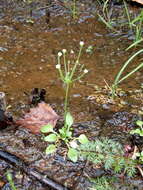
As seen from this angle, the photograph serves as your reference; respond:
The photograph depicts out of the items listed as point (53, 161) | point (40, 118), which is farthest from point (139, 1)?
point (53, 161)

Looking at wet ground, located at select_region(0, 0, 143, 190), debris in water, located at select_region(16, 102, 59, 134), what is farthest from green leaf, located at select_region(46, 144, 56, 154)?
debris in water, located at select_region(16, 102, 59, 134)

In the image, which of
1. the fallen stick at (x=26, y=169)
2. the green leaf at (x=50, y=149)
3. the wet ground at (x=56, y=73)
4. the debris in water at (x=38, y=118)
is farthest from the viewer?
the debris in water at (x=38, y=118)

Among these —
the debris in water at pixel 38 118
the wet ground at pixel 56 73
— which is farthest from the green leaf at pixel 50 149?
the debris in water at pixel 38 118

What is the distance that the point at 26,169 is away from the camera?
204 cm

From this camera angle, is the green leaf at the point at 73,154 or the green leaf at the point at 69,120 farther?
the green leaf at the point at 69,120

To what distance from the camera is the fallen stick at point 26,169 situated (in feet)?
6.38

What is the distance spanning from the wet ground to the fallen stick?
0.16ft

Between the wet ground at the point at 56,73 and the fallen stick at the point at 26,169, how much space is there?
0.16ft

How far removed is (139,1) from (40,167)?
2.55 metres

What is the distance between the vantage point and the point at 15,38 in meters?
3.40

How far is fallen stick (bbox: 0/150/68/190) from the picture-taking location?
194 centimetres

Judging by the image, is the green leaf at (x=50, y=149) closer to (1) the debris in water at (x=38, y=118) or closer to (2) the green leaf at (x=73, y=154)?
→ (2) the green leaf at (x=73, y=154)

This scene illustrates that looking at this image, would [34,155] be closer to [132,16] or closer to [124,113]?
[124,113]

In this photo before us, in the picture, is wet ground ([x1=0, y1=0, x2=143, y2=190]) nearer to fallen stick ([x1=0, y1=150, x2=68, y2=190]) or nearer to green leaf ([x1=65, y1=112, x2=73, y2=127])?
fallen stick ([x1=0, y1=150, x2=68, y2=190])
